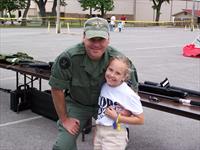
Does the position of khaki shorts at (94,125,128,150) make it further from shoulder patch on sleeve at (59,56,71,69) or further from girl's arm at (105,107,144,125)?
shoulder patch on sleeve at (59,56,71,69)

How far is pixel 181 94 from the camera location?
468cm

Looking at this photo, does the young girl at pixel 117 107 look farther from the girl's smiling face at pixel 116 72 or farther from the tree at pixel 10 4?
the tree at pixel 10 4

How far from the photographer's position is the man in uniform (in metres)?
3.21

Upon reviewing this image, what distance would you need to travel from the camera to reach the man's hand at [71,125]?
11.2ft

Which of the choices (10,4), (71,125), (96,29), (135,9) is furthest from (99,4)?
(96,29)

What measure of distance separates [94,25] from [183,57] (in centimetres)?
1387

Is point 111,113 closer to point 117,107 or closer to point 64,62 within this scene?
point 117,107

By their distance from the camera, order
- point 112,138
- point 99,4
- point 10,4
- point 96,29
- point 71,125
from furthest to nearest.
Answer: point 99,4, point 10,4, point 71,125, point 112,138, point 96,29

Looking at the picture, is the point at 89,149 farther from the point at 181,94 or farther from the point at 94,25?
the point at 94,25

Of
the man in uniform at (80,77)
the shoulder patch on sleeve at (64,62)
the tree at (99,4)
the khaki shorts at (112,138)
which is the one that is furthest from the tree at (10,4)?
the khaki shorts at (112,138)

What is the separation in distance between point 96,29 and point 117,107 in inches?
25.1

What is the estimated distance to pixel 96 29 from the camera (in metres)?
3.20

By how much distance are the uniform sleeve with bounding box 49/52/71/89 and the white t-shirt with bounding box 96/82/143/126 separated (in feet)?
1.01

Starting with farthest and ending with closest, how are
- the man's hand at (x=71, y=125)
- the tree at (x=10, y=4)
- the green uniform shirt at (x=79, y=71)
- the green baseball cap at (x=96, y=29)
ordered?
the tree at (x=10, y=4)
the man's hand at (x=71, y=125)
the green uniform shirt at (x=79, y=71)
the green baseball cap at (x=96, y=29)
